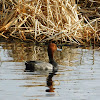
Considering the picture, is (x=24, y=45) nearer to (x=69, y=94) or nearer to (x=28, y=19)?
(x=28, y=19)

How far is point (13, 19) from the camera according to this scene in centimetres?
1811

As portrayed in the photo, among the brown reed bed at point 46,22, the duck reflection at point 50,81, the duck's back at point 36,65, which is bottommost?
the duck reflection at point 50,81

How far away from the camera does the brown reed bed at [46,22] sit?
17.0 m

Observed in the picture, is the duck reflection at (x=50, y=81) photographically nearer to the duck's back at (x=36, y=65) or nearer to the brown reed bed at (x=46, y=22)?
the duck's back at (x=36, y=65)

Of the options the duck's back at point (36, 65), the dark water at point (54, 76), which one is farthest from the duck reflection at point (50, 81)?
the duck's back at point (36, 65)

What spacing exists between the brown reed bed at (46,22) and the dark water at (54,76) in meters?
1.09

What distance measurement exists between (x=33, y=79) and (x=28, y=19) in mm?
7944

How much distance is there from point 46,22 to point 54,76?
6.81 meters

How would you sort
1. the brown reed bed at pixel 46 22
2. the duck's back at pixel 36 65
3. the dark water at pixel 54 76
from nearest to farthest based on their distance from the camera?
the dark water at pixel 54 76
the duck's back at pixel 36 65
the brown reed bed at pixel 46 22

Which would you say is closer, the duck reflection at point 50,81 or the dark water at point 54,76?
the dark water at point 54,76

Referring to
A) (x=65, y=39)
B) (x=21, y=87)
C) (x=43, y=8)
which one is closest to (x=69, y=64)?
(x=21, y=87)

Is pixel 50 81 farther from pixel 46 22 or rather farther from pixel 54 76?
pixel 46 22

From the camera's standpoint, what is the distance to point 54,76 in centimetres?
1134

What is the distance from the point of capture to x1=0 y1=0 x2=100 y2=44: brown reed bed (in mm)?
16969
